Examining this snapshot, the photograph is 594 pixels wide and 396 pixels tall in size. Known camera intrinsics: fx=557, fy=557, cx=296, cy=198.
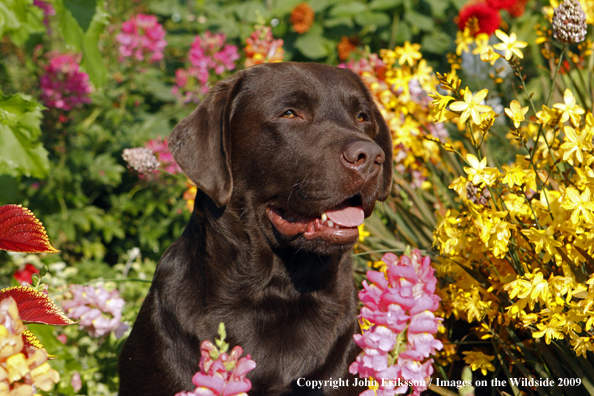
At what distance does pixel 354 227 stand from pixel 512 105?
0.73 metres

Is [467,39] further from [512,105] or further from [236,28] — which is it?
[236,28]

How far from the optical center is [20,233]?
4.72ft

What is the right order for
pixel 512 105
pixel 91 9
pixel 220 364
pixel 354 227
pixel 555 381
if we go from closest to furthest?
pixel 220 364 < pixel 512 105 < pixel 555 381 < pixel 354 227 < pixel 91 9

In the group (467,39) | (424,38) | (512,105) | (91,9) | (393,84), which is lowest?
(424,38)

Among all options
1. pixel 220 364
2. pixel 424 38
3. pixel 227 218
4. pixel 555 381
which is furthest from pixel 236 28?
pixel 220 364

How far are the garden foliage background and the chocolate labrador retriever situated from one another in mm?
405

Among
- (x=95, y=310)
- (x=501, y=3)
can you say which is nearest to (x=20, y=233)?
(x=95, y=310)

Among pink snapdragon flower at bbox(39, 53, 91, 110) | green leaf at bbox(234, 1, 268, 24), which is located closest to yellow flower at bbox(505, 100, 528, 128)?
pink snapdragon flower at bbox(39, 53, 91, 110)

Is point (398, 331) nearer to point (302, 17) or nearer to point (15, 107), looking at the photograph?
point (15, 107)

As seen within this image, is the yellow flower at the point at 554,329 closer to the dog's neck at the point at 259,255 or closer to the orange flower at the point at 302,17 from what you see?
the dog's neck at the point at 259,255

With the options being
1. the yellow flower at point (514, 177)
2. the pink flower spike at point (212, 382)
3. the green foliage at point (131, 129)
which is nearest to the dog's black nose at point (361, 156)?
the yellow flower at point (514, 177)

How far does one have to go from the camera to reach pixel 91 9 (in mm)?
2547

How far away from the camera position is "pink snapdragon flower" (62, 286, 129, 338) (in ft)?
9.07

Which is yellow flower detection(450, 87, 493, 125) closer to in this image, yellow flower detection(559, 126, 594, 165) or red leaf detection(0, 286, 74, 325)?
yellow flower detection(559, 126, 594, 165)
